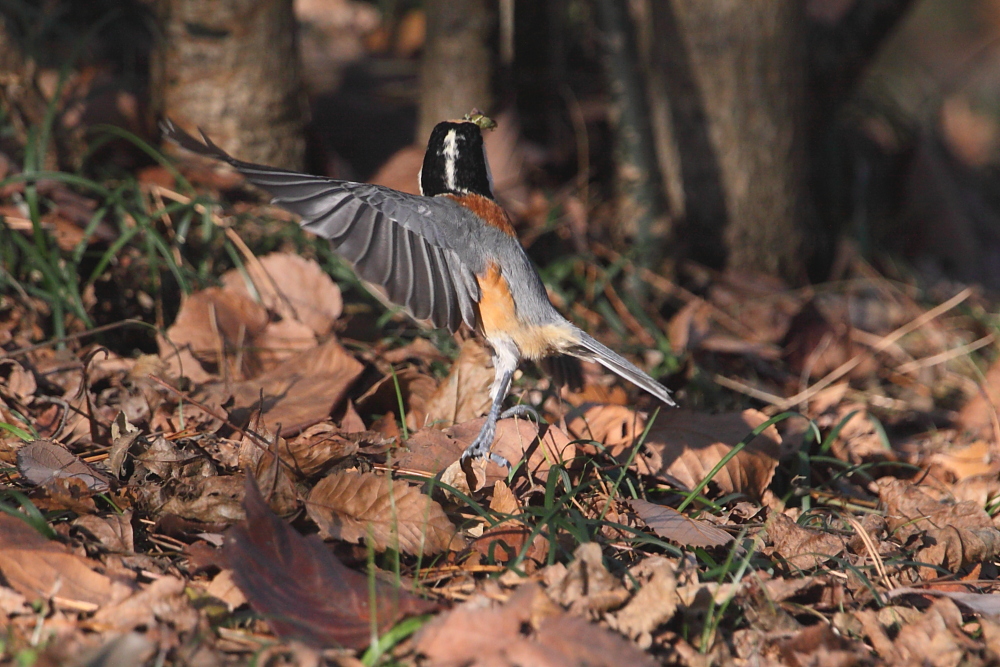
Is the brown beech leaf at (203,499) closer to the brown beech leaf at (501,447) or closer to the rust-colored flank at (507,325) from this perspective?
the brown beech leaf at (501,447)

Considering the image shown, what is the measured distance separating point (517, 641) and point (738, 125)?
408cm

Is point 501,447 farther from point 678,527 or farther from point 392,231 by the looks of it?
point 392,231

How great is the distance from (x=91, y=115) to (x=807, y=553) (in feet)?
14.2

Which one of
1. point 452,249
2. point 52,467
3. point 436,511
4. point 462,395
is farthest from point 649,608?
point 52,467

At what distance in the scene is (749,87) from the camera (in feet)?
17.5

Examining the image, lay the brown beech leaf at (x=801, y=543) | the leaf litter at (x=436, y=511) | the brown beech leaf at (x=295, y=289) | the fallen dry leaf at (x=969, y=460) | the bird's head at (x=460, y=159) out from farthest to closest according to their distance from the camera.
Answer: the brown beech leaf at (x=295, y=289) → the fallen dry leaf at (x=969, y=460) → the bird's head at (x=460, y=159) → the brown beech leaf at (x=801, y=543) → the leaf litter at (x=436, y=511)

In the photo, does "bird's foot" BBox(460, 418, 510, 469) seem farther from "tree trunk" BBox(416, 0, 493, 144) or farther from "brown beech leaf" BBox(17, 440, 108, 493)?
"tree trunk" BBox(416, 0, 493, 144)

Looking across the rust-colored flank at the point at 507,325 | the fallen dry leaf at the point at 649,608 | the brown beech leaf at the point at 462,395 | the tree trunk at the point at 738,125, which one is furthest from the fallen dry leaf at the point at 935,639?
the tree trunk at the point at 738,125

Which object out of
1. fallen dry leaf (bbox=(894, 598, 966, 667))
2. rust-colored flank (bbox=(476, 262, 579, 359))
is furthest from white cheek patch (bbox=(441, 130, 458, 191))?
fallen dry leaf (bbox=(894, 598, 966, 667))

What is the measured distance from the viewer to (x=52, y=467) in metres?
2.95

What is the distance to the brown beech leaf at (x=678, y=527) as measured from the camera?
2.90 m

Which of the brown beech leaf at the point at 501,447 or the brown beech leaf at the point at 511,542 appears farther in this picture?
the brown beech leaf at the point at 501,447

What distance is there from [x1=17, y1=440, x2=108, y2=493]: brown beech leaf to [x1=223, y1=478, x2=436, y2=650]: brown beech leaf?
0.73 metres

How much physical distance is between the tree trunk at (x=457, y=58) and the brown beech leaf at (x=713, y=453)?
259 cm
